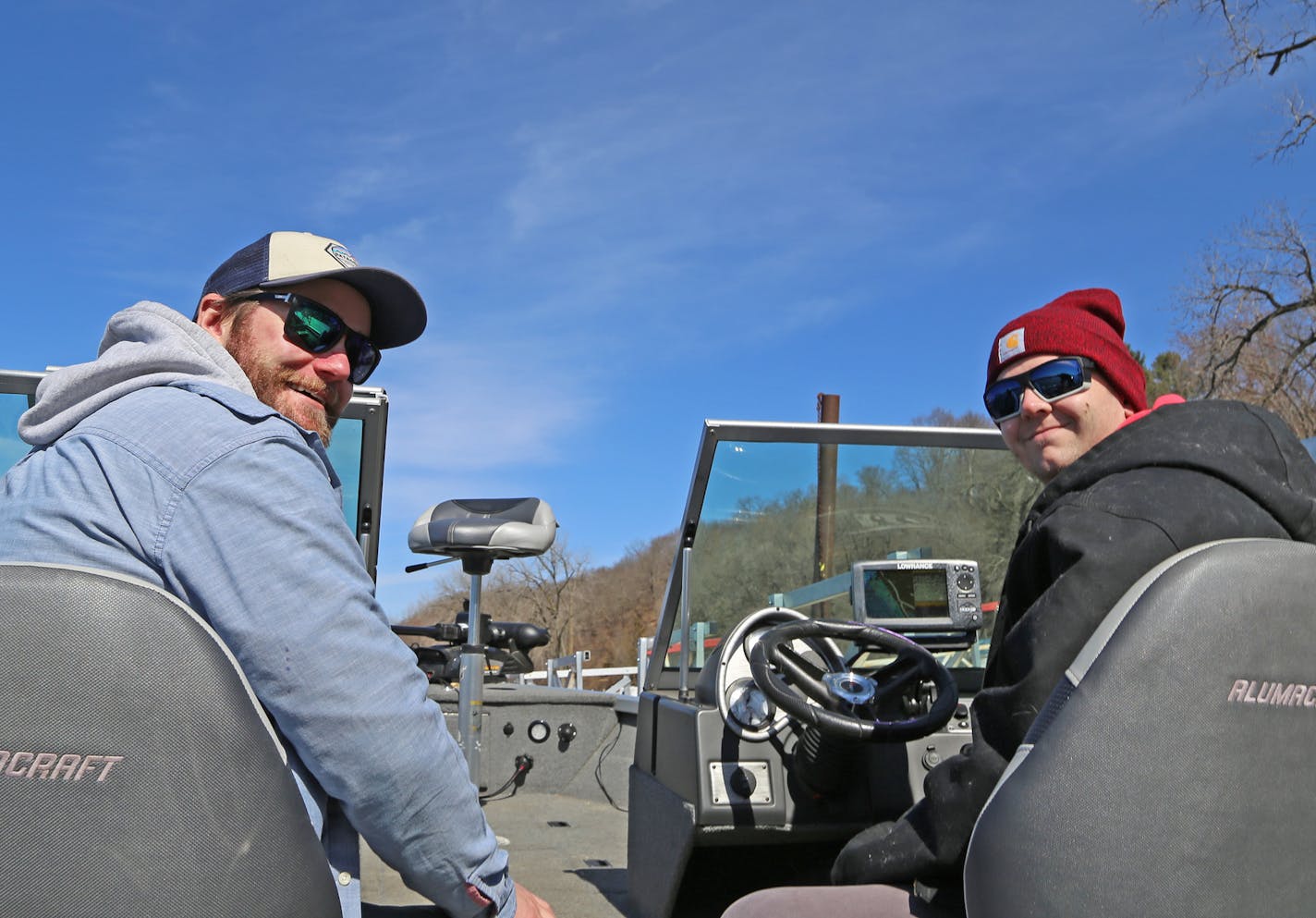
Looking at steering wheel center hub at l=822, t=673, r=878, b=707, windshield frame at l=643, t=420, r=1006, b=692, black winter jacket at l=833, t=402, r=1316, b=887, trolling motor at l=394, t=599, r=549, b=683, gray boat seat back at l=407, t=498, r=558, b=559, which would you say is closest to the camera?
black winter jacket at l=833, t=402, r=1316, b=887

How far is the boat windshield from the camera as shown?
393cm

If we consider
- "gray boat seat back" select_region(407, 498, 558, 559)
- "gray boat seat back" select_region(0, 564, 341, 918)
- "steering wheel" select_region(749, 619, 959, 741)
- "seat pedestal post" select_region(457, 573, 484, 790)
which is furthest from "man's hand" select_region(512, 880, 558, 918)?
"seat pedestal post" select_region(457, 573, 484, 790)

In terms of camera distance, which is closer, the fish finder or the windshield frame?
the fish finder

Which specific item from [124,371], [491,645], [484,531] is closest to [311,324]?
[124,371]

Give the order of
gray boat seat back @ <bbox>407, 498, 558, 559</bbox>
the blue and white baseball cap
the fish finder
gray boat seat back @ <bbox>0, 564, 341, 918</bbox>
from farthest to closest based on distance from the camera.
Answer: gray boat seat back @ <bbox>407, 498, 558, 559</bbox>, the fish finder, the blue and white baseball cap, gray boat seat back @ <bbox>0, 564, 341, 918</bbox>

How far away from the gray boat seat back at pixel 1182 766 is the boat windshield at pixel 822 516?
7.59ft

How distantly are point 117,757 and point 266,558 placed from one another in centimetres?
29

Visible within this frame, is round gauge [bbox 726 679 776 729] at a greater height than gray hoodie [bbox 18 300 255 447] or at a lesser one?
lesser

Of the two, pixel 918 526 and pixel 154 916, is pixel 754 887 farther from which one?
pixel 154 916

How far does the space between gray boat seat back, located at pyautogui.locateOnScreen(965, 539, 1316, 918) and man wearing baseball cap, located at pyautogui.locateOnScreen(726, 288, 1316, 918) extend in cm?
25

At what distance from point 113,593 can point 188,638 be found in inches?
3.4

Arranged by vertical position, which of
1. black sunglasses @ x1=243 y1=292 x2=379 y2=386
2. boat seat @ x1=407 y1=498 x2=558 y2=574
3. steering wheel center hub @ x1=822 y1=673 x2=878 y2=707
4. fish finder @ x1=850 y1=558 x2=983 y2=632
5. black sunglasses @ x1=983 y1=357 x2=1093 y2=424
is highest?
black sunglasses @ x1=243 y1=292 x2=379 y2=386

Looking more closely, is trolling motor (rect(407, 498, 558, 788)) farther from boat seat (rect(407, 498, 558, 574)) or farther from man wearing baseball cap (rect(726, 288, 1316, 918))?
man wearing baseball cap (rect(726, 288, 1316, 918))

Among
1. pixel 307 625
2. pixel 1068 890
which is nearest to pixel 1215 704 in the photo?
pixel 1068 890
